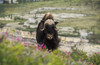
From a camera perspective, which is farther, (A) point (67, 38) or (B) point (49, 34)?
(A) point (67, 38)

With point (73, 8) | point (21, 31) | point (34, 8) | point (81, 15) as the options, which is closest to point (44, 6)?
point (34, 8)

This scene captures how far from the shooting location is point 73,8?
2198cm

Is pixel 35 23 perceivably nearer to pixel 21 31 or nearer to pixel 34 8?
pixel 21 31

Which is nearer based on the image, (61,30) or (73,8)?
(61,30)

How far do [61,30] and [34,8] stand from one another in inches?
305

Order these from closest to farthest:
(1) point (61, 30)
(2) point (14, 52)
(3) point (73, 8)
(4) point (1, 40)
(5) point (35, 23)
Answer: (2) point (14, 52) < (4) point (1, 40) < (1) point (61, 30) < (5) point (35, 23) < (3) point (73, 8)

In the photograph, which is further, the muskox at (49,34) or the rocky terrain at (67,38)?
the rocky terrain at (67,38)

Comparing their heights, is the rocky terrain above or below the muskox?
below

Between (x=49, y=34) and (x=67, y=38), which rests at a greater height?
(x=49, y=34)

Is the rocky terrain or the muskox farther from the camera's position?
the rocky terrain

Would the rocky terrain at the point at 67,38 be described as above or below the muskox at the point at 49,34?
below

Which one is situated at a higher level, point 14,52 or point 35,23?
point 14,52

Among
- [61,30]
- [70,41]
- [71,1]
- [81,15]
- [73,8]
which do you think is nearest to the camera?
[70,41]

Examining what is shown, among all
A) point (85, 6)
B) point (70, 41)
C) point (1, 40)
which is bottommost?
point (70, 41)
